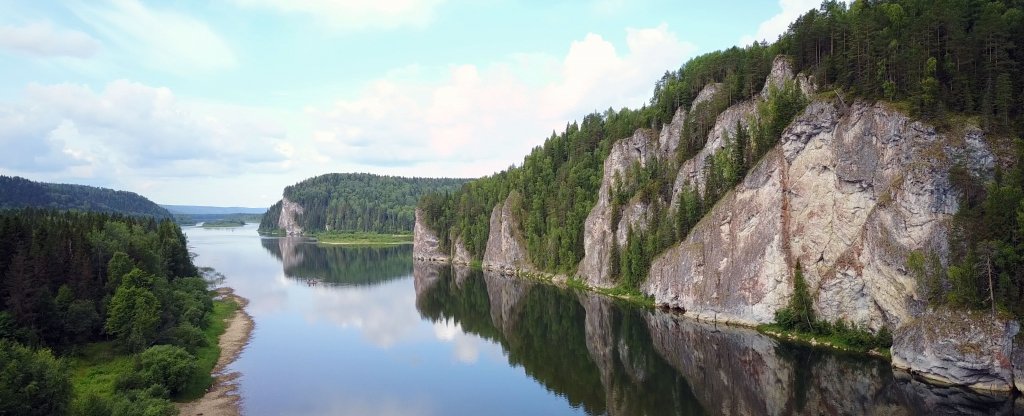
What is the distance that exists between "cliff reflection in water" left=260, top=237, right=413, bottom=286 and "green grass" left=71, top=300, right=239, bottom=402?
52821mm

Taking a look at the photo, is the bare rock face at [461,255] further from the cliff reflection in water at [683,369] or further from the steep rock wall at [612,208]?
→ the cliff reflection in water at [683,369]

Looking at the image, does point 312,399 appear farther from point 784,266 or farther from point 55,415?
point 784,266

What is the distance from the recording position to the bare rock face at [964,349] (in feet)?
109

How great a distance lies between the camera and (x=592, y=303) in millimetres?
70875

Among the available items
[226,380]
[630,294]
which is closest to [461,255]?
[630,294]

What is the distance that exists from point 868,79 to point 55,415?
55.0m

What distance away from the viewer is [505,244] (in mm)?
110688

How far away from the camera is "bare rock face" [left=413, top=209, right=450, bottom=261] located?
136 metres

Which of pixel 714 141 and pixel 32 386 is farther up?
Answer: pixel 714 141

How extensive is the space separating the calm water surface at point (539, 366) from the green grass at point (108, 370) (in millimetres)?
2546

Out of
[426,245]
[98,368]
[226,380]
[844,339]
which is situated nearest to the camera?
[98,368]

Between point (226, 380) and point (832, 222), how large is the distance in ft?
154

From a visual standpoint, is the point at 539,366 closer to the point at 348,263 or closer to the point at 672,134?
the point at 672,134

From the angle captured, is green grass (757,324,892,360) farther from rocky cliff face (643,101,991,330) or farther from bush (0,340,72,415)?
bush (0,340,72,415)
